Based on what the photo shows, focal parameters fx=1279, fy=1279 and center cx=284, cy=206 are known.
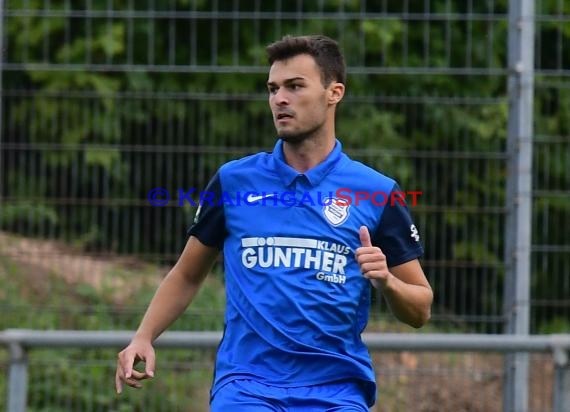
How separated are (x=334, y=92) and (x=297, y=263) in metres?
A: 0.69

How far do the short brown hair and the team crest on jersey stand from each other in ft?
1.48

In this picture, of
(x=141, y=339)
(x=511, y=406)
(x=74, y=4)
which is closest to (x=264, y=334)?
(x=141, y=339)

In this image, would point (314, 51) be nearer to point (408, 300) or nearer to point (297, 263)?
point (297, 263)

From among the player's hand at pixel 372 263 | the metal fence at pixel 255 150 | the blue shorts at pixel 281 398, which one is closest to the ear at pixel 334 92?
the player's hand at pixel 372 263

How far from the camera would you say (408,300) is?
426cm

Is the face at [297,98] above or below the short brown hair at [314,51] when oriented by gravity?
below

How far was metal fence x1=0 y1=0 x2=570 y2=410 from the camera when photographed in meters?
7.91

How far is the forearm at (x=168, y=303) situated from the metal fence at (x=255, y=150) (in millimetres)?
3291

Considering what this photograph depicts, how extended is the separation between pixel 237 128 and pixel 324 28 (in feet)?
3.61

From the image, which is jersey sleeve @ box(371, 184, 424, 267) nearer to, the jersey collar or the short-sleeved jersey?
the short-sleeved jersey

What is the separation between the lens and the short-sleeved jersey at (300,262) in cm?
423

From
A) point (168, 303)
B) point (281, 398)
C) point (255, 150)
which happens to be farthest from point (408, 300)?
point (255, 150)

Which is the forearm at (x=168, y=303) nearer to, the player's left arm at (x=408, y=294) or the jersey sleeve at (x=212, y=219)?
the jersey sleeve at (x=212, y=219)

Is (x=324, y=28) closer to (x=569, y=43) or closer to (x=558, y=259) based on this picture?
(x=569, y=43)
